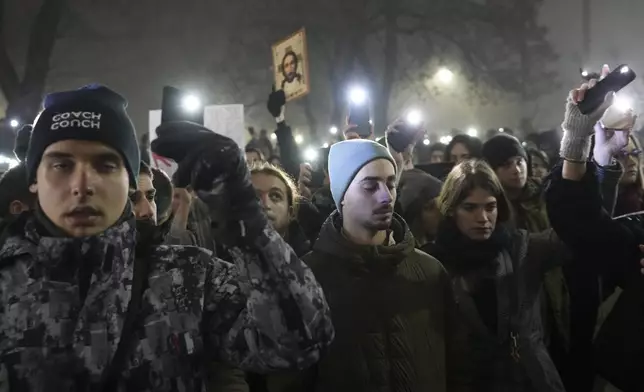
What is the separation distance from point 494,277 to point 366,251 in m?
0.81

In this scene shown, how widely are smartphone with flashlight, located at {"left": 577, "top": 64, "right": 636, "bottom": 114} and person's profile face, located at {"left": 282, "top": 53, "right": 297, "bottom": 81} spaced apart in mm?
5869

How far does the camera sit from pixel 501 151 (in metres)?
4.79

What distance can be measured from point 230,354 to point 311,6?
69.4ft

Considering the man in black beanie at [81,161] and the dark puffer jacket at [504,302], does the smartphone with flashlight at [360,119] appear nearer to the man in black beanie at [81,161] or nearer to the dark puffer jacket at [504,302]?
the dark puffer jacket at [504,302]

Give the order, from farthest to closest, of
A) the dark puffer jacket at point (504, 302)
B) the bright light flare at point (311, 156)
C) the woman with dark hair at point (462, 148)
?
the bright light flare at point (311, 156) → the woman with dark hair at point (462, 148) → the dark puffer jacket at point (504, 302)

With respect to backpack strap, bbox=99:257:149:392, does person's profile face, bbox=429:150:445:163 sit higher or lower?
higher

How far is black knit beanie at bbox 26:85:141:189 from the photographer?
5.89ft

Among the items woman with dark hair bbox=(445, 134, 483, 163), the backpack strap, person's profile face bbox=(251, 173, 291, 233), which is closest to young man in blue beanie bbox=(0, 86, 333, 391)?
the backpack strap

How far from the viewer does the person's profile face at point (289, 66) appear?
8.52 meters

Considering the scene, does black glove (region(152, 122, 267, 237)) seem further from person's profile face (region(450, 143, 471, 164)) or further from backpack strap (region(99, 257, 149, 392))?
person's profile face (region(450, 143, 471, 164))

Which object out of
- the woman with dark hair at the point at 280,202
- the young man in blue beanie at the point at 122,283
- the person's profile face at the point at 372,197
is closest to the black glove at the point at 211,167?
the young man in blue beanie at the point at 122,283

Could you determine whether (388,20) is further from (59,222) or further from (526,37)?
(59,222)

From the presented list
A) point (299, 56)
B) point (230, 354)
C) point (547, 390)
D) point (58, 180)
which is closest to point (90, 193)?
point (58, 180)

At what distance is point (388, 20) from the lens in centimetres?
2202
